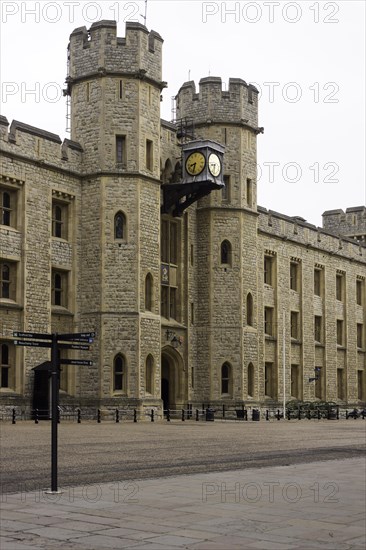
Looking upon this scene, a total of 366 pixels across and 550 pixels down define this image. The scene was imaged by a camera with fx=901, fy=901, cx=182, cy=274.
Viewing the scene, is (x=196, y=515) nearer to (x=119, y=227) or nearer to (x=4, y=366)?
(x=4, y=366)

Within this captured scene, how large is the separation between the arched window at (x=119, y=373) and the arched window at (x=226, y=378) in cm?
885

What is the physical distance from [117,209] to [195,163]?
18.9ft

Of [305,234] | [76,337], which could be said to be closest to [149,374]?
[305,234]

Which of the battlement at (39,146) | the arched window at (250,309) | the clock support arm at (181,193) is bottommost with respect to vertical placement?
the arched window at (250,309)

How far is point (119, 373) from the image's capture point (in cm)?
3741

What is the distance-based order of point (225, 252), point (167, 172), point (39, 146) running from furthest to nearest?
point (225, 252) < point (167, 172) < point (39, 146)

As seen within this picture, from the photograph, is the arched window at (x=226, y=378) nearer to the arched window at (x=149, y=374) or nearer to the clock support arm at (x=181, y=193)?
the arched window at (x=149, y=374)

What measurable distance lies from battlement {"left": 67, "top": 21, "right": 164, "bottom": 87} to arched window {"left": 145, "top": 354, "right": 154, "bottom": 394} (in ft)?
39.7

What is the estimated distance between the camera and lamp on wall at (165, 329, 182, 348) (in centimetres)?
4281

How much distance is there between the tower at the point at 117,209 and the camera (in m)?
37.3

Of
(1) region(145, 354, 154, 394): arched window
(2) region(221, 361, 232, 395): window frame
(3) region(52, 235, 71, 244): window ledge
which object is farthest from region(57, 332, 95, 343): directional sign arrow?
(2) region(221, 361, 232, 395): window frame

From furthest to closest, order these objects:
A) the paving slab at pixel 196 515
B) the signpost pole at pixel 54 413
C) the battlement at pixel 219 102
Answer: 1. the battlement at pixel 219 102
2. the signpost pole at pixel 54 413
3. the paving slab at pixel 196 515


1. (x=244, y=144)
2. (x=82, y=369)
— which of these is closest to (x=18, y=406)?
(x=82, y=369)

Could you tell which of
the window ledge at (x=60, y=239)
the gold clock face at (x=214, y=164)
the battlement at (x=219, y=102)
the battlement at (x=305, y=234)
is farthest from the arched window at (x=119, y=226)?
the battlement at (x=305, y=234)
